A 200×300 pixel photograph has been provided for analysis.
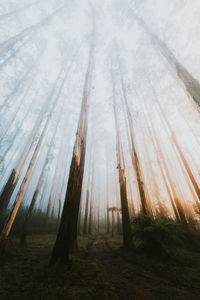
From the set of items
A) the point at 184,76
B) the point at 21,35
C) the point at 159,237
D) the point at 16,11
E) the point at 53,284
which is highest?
the point at 16,11

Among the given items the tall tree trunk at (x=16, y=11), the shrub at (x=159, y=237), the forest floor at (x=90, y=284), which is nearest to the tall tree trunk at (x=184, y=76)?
the shrub at (x=159, y=237)

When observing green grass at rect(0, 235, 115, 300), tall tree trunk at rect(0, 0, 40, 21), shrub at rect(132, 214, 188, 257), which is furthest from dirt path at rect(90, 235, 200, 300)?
tall tree trunk at rect(0, 0, 40, 21)

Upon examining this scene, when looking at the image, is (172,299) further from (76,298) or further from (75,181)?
(75,181)

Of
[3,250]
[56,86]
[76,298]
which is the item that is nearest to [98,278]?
[76,298]

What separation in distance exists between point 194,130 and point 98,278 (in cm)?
1516

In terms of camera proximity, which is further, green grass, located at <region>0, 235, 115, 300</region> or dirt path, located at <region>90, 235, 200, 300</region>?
dirt path, located at <region>90, 235, 200, 300</region>

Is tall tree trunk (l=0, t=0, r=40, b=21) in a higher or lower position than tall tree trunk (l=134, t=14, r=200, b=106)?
higher

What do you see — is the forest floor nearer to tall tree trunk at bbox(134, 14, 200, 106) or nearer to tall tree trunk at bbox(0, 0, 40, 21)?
tall tree trunk at bbox(134, 14, 200, 106)

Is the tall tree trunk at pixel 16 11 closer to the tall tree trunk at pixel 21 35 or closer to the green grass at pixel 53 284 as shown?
the tall tree trunk at pixel 21 35

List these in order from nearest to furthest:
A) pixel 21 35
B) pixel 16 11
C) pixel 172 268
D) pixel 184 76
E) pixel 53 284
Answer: pixel 53 284 < pixel 172 268 < pixel 184 76 < pixel 21 35 < pixel 16 11

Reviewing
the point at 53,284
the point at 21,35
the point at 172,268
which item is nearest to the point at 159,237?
the point at 172,268

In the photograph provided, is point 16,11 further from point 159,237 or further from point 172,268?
Answer: point 172,268

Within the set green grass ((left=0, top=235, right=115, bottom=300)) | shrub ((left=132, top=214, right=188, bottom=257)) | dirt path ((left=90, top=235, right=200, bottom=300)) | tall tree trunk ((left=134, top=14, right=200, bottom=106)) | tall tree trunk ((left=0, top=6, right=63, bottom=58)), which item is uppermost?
tall tree trunk ((left=0, top=6, right=63, bottom=58))

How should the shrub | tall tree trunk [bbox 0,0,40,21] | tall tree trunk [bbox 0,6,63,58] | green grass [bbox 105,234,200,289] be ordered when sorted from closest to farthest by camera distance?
green grass [bbox 105,234,200,289]
the shrub
tall tree trunk [bbox 0,6,63,58]
tall tree trunk [bbox 0,0,40,21]
